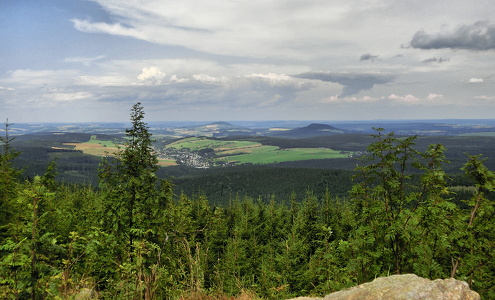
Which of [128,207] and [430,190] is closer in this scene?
A: [430,190]

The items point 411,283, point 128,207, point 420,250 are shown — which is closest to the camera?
point 411,283

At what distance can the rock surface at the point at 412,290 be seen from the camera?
215 inches

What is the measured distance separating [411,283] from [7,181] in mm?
22169


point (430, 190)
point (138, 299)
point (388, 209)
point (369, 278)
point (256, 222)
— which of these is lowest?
point (256, 222)

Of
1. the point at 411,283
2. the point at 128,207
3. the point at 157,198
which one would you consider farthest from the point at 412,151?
the point at 128,207

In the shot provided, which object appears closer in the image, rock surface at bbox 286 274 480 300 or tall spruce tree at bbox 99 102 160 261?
rock surface at bbox 286 274 480 300

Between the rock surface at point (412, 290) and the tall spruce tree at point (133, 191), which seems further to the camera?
the tall spruce tree at point (133, 191)

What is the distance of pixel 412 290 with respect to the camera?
5.64 meters

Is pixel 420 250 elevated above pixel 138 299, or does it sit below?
above

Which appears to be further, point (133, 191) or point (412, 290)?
point (133, 191)

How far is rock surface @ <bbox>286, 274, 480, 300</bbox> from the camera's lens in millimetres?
5461

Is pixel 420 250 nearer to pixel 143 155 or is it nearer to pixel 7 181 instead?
pixel 143 155

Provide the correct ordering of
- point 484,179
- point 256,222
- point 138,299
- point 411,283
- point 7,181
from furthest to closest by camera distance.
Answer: point 256,222 → point 7,181 → point 484,179 → point 138,299 → point 411,283

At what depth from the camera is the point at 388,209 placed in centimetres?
856
